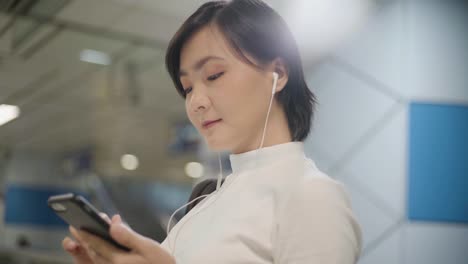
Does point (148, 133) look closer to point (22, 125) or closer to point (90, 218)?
point (22, 125)

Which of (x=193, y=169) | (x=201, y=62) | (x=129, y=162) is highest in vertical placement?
(x=201, y=62)

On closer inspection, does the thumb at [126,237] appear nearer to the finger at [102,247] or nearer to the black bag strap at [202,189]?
the finger at [102,247]

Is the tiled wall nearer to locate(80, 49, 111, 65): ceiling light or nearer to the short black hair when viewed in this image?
the short black hair

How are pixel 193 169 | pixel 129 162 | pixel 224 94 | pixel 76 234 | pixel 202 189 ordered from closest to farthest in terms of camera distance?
pixel 76 234
pixel 224 94
pixel 202 189
pixel 129 162
pixel 193 169

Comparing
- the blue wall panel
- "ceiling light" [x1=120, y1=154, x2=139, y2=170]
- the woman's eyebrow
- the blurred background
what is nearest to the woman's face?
the woman's eyebrow

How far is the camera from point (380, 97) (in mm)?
3854

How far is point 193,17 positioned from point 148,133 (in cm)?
1020

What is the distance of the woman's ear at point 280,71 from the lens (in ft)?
3.23

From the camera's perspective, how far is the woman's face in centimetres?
93

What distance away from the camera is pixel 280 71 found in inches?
39.2

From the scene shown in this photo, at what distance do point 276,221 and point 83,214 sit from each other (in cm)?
32

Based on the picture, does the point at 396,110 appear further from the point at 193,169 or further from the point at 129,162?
the point at 193,169

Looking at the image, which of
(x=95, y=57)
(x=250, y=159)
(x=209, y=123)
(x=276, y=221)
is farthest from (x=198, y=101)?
(x=95, y=57)

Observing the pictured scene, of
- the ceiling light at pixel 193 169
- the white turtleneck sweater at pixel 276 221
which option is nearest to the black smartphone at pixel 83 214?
the white turtleneck sweater at pixel 276 221
